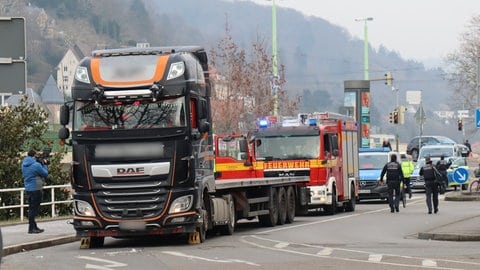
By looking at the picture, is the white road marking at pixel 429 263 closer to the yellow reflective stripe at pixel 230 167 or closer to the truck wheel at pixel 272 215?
the truck wheel at pixel 272 215

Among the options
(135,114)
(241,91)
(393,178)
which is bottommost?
(393,178)

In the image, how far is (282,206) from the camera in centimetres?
2989

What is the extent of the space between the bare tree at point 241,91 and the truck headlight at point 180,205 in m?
46.9

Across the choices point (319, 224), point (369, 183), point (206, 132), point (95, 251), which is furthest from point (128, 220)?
point (369, 183)

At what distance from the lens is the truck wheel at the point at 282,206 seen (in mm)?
29556

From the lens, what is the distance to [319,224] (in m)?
30.0

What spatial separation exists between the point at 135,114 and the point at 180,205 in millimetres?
1922

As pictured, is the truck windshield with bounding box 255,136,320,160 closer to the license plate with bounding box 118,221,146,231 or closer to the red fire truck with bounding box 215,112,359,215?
the red fire truck with bounding box 215,112,359,215

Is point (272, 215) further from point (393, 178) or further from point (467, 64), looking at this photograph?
point (467, 64)

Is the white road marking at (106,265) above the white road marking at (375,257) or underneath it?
above

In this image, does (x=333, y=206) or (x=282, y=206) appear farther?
(x=333, y=206)

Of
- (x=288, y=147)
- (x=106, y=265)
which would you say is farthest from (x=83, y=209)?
(x=288, y=147)

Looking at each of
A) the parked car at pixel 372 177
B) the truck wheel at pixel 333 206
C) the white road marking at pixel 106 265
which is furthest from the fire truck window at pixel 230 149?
the parked car at pixel 372 177

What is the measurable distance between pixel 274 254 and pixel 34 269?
4375mm
